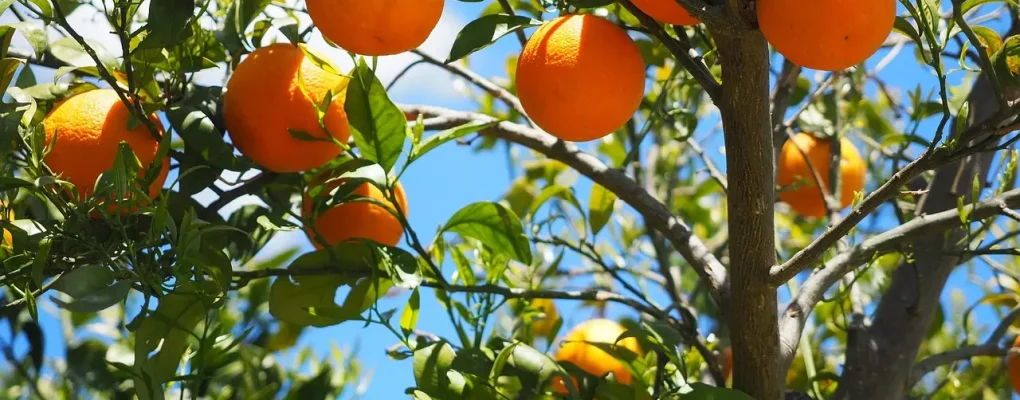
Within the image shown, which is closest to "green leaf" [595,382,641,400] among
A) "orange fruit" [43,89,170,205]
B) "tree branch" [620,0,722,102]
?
"tree branch" [620,0,722,102]

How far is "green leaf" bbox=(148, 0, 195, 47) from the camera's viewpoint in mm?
704

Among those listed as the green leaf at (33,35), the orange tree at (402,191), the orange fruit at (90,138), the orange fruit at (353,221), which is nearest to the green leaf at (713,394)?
the orange tree at (402,191)

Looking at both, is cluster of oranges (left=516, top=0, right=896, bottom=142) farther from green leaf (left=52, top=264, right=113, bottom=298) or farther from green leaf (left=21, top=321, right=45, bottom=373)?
green leaf (left=21, top=321, right=45, bottom=373)

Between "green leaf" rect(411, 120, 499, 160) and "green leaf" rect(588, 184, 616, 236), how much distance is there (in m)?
0.34

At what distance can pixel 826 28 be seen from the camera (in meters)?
0.60

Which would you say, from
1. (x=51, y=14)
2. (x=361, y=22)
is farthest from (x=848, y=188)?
(x=51, y=14)

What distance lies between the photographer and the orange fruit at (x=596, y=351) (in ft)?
3.55

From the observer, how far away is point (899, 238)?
2.65 feet

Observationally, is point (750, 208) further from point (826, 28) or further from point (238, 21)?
point (238, 21)

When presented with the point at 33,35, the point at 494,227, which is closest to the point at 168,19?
the point at 33,35

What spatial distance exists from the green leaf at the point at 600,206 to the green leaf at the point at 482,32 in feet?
1.32

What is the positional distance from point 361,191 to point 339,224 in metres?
0.04

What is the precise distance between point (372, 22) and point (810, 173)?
2.74 feet

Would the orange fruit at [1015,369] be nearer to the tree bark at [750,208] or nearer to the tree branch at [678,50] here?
the tree bark at [750,208]
